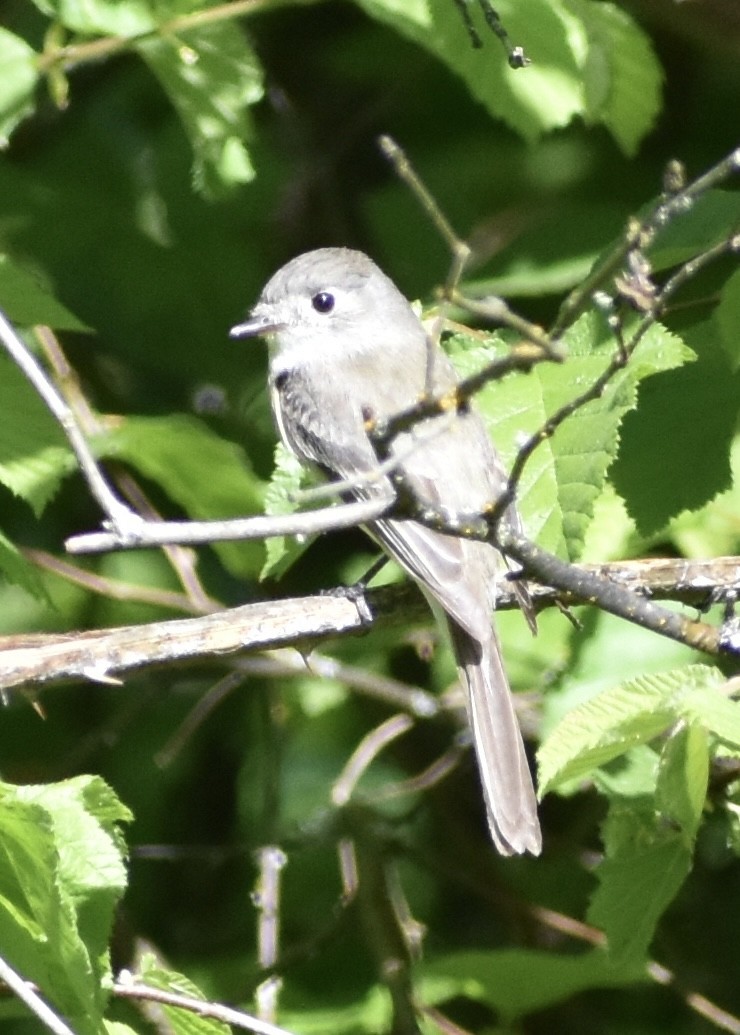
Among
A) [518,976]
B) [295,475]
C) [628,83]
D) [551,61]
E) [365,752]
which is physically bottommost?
[518,976]

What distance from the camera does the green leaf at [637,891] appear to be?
2.67 meters

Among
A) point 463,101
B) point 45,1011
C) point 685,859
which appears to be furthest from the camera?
point 463,101

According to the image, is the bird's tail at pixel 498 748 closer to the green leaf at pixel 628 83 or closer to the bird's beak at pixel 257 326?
the bird's beak at pixel 257 326

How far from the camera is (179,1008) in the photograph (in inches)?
94.3

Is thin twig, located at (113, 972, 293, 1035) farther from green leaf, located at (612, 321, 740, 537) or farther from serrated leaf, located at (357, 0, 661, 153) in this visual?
serrated leaf, located at (357, 0, 661, 153)

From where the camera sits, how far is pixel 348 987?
4.07 m

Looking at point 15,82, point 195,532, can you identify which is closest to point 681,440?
point 15,82

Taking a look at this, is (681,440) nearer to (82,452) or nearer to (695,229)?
(695,229)

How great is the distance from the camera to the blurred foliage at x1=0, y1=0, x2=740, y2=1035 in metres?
2.95

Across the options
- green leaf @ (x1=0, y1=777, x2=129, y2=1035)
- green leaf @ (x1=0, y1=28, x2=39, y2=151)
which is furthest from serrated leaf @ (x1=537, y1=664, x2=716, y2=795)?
green leaf @ (x1=0, y1=28, x2=39, y2=151)

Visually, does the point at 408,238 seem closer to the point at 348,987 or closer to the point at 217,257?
the point at 217,257

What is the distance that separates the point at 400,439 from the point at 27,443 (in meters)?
0.88

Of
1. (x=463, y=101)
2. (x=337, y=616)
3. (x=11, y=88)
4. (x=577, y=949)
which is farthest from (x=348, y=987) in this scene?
(x=463, y=101)

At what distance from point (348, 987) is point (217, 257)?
84.8 inches
